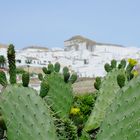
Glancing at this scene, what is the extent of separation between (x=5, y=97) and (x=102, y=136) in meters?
0.48

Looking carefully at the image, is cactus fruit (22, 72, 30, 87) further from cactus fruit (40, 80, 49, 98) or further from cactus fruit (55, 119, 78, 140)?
cactus fruit (55, 119, 78, 140)

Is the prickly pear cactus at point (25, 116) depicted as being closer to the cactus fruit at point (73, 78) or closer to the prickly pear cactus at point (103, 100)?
the prickly pear cactus at point (103, 100)

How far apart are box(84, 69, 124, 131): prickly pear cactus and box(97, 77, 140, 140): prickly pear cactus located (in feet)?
1.63

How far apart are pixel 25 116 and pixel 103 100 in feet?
2.96

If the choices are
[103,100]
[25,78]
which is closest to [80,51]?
[103,100]

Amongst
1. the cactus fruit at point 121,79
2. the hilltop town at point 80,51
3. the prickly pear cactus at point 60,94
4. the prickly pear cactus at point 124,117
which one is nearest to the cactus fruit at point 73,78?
the prickly pear cactus at point 60,94

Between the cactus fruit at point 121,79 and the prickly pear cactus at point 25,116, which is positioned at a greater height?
the cactus fruit at point 121,79

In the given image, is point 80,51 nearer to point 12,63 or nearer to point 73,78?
point 73,78

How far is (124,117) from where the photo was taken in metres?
2.10

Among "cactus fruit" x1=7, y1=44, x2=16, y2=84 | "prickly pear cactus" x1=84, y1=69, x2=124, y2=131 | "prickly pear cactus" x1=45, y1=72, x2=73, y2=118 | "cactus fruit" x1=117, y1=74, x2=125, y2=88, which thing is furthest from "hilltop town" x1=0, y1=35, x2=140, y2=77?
"cactus fruit" x1=7, y1=44, x2=16, y2=84

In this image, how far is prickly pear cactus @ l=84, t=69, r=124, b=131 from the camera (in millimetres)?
2727

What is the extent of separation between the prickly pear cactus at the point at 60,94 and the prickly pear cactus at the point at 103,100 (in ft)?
0.83

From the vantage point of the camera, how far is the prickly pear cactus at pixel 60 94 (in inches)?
119

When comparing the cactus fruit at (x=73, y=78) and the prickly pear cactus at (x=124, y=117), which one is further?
the cactus fruit at (x=73, y=78)
